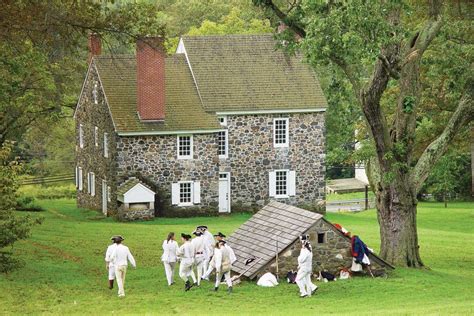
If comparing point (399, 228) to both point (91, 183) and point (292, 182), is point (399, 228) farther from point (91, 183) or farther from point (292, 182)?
point (91, 183)

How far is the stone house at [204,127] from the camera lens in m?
54.2

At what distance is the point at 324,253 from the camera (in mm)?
32969

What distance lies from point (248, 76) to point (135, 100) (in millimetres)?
6972

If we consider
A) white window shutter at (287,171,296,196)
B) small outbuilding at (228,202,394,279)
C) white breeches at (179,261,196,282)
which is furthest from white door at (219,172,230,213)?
white breeches at (179,261,196,282)

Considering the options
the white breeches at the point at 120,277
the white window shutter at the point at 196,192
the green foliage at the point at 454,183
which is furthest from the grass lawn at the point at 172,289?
the green foliage at the point at 454,183

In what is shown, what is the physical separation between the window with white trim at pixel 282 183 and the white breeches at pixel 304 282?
87.6ft

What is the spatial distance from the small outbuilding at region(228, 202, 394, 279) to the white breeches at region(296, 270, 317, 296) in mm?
1773

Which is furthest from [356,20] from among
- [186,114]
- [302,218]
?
[186,114]

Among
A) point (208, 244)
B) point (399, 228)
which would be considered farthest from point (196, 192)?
point (208, 244)

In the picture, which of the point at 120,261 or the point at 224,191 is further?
the point at 224,191

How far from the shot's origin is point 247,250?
33.7 metres

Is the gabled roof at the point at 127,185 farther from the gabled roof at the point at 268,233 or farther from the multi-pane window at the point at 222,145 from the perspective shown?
the gabled roof at the point at 268,233

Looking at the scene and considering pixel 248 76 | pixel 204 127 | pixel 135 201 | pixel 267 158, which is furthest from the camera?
pixel 248 76

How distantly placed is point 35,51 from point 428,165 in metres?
13.8
